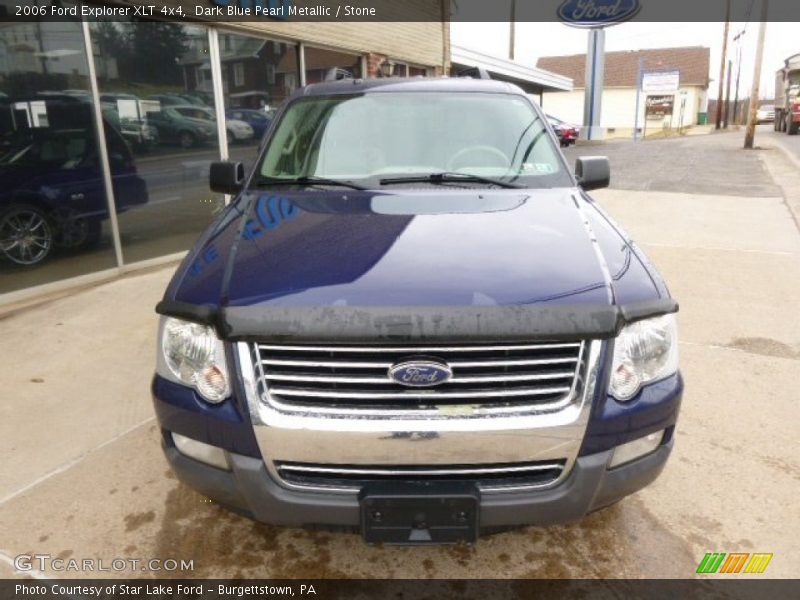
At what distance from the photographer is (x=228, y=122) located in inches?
305

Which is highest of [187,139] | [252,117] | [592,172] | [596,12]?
[596,12]

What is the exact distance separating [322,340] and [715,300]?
4.62 m

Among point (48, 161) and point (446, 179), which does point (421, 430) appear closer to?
point (446, 179)

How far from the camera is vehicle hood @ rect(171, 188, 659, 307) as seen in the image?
197cm

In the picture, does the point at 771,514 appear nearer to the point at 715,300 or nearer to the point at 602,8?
the point at 715,300

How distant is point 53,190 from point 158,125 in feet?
4.57

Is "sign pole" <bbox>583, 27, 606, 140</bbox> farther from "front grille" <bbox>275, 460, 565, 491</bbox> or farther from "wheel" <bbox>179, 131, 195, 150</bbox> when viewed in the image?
"front grille" <bbox>275, 460, 565, 491</bbox>

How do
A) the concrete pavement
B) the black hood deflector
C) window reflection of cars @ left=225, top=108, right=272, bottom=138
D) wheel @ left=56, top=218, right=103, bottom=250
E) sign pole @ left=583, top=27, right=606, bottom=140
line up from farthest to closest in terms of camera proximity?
sign pole @ left=583, top=27, right=606, bottom=140 → window reflection of cars @ left=225, top=108, right=272, bottom=138 → wheel @ left=56, top=218, right=103, bottom=250 → the concrete pavement → the black hood deflector

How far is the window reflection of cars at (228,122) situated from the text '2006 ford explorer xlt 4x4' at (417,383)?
5.57 meters

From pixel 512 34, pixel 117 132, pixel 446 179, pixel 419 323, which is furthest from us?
pixel 512 34

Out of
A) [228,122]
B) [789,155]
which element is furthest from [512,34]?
[228,122]

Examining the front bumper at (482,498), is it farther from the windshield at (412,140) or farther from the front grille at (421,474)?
the windshield at (412,140)

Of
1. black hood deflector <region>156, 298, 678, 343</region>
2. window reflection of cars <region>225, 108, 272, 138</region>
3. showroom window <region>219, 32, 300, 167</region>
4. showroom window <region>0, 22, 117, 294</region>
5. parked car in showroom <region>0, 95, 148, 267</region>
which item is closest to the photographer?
black hood deflector <region>156, 298, 678, 343</region>
